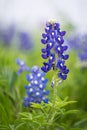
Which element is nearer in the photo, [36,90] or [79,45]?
[36,90]

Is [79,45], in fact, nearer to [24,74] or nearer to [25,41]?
[24,74]

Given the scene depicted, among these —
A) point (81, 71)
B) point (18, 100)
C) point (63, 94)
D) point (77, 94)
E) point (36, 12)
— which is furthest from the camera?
point (36, 12)

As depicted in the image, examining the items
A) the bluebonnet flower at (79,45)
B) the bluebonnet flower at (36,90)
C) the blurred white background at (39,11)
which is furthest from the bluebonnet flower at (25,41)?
the bluebonnet flower at (36,90)

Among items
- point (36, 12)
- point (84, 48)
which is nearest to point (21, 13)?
point (36, 12)

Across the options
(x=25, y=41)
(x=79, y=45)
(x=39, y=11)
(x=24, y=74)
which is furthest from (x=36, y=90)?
(x=39, y=11)

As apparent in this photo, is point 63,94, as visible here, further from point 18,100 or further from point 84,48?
point 84,48

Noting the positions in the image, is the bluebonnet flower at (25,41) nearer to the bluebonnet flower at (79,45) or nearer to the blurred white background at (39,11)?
the bluebonnet flower at (79,45)

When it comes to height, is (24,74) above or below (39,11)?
below
